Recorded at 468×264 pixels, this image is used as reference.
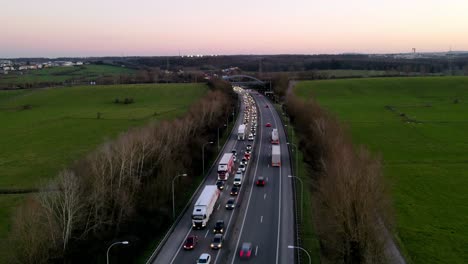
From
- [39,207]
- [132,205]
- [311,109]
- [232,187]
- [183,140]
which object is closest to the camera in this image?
[39,207]

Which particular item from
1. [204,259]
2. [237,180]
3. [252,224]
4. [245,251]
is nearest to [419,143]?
[237,180]

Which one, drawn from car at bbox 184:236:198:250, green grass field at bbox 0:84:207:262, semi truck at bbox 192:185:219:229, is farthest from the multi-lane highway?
green grass field at bbox 0:84:207:262

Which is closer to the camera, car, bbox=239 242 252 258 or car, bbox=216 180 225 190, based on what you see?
car, bbox=239 242 252 258

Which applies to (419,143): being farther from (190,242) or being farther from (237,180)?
(190,242)

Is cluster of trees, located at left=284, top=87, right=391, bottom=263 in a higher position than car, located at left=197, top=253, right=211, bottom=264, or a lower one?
higher

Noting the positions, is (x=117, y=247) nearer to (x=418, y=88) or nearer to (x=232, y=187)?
(x=232, y=187)

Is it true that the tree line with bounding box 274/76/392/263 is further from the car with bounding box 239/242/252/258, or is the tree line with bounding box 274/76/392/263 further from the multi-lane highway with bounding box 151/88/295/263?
the car with bounding box 239/242/252/258

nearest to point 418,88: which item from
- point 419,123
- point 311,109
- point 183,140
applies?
point 419,123
